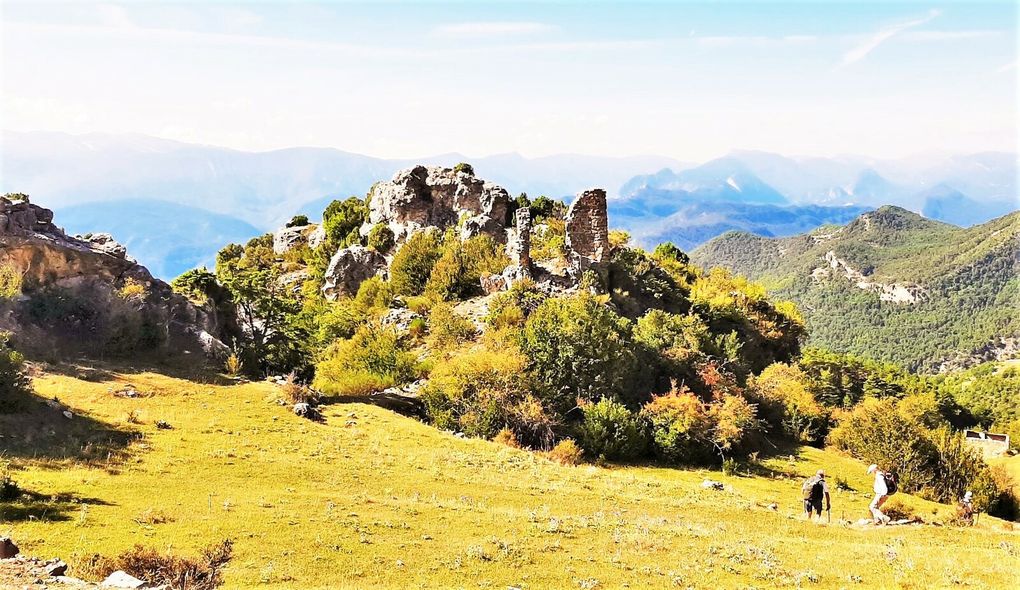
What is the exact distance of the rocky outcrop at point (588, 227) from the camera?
47.4 m

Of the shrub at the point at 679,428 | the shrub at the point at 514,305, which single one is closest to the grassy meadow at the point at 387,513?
the shrub at the point at 679,428

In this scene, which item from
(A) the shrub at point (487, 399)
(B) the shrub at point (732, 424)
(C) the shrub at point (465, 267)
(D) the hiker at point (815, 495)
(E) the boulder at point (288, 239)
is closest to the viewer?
(D) the hiker at point (815, 495)

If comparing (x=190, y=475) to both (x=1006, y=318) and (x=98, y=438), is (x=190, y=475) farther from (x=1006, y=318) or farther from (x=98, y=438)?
(x=1006, y=318)

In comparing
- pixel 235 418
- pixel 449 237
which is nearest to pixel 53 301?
pixel 235 418

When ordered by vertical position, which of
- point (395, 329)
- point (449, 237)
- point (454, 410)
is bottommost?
point (454, 410)

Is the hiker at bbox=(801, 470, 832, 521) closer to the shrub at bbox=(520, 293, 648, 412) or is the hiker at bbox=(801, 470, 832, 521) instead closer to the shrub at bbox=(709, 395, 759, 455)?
the shrub at bbox=(709, 395, 759, 455)

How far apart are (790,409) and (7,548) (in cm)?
4202

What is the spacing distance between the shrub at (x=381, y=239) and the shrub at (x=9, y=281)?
95.2ft

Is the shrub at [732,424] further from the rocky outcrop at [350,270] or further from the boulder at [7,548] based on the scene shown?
the rocky outcrop at [350,270]

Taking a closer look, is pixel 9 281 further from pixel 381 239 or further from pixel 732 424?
pixel 732 424

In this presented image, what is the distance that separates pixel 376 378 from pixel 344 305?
1469 cm

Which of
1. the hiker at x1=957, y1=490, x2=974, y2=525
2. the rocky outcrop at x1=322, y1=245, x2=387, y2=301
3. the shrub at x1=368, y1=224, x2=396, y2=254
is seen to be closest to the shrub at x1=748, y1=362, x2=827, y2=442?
the hiker at x1=957, y1=490, x2=974, y2=525

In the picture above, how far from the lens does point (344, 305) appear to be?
158ft

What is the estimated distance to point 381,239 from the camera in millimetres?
56500
